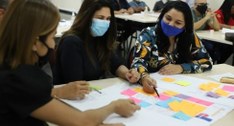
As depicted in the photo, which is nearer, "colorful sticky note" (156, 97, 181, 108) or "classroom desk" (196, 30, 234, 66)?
"colorful sticky note" (156, 97, 181, 108)

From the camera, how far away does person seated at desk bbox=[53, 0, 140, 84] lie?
1965 millimetres

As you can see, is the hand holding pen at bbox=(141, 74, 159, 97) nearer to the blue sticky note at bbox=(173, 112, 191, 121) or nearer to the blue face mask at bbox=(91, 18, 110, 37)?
the blue sticky note at bbox=(173, 112, 191, 121)

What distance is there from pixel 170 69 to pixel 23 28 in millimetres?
1306

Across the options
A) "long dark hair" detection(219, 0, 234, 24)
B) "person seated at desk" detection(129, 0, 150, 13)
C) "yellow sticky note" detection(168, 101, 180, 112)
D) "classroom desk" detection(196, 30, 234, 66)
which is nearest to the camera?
"yellow sticky note" detection(168, 101, 180, 112)

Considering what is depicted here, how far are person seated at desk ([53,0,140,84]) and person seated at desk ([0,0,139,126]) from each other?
84 centimetres

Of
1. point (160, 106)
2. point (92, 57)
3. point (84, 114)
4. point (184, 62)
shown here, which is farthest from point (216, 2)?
point (84, 114)

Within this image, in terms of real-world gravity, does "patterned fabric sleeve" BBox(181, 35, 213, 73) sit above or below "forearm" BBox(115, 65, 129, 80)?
above

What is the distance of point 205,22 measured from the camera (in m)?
4.54

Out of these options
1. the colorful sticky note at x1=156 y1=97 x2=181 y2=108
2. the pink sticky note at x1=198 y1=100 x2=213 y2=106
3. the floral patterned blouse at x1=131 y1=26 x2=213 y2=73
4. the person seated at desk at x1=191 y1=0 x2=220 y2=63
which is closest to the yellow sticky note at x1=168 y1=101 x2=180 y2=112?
the colorful sticky note at x1=156 y1=97 x2=181 y2=108

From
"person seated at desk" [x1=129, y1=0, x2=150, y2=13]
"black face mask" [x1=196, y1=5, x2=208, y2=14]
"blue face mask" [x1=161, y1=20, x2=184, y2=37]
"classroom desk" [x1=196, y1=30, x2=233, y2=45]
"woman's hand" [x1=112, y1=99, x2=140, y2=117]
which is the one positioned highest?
"blue face mask" [x1=161, y1=20, x2=184, y2=37]

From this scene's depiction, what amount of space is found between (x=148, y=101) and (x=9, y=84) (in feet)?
2.57

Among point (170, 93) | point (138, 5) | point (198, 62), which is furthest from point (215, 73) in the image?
point (138, 5)

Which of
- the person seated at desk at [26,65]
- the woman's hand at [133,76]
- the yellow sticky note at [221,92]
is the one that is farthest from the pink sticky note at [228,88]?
the person seated at desk at [26,65]

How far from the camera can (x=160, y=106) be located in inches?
60.2
